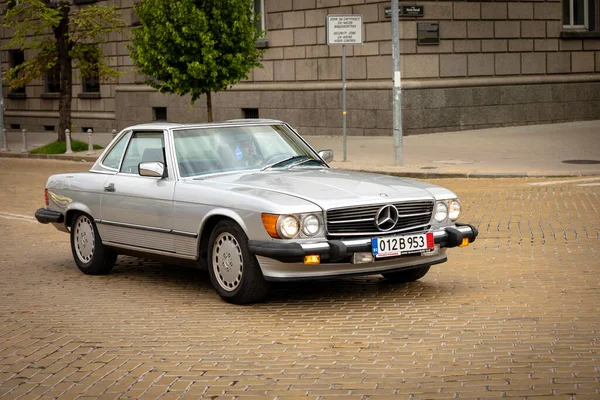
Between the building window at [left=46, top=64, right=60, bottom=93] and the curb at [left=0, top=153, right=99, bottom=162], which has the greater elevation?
the building window at [left=46, top=64, right=60, bottom=93]

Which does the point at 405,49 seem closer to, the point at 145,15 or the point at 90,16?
the point at 145,15

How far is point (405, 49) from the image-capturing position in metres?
26.8

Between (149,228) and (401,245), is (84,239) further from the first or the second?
(401,245)

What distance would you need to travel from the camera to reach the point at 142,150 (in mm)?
9289

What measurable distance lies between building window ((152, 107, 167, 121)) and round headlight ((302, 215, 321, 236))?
28435 millimetres

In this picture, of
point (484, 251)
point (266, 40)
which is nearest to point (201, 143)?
point (484, 251)

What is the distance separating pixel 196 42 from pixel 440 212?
17.5 meters

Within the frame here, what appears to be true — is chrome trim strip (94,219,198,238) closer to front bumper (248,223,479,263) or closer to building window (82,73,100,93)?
front bumper (248,223,479,263)

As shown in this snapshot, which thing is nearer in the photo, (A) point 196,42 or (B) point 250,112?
(A) point 196,42

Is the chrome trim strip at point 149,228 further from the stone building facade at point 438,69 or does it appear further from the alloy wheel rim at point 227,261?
the stone building facade at point 438,69

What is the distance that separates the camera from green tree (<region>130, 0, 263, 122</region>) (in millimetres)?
24703

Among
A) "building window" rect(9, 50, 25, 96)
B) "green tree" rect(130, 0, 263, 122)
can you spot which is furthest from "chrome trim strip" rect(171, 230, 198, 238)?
"building window" rect(9, 50, 25, 96)

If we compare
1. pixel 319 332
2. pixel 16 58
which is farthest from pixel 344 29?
pixel 16 58

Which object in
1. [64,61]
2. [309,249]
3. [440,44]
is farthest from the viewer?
[64,61]
